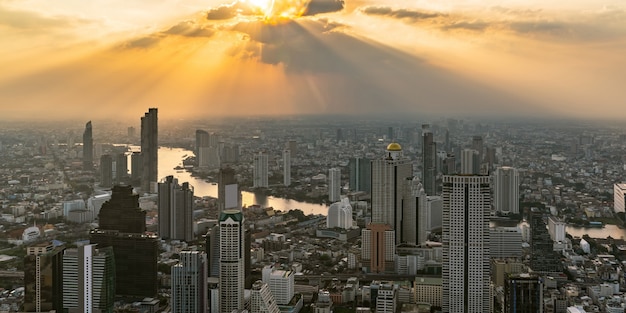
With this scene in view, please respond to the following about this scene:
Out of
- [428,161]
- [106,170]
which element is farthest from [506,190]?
[106,170]

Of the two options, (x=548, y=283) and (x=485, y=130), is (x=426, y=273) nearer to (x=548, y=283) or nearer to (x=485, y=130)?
(x=548, y=283)

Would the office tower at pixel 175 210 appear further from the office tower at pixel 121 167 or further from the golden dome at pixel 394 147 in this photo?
the golden dome at pixel 394 147

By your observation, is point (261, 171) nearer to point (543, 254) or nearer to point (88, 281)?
point (543, 254)

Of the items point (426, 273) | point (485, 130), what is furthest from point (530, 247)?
point (485, 130)

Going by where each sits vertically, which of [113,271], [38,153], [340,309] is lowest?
[340,309]

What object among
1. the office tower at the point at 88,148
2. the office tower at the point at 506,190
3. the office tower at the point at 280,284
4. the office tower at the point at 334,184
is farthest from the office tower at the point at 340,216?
the office tower at the point at 88,148
